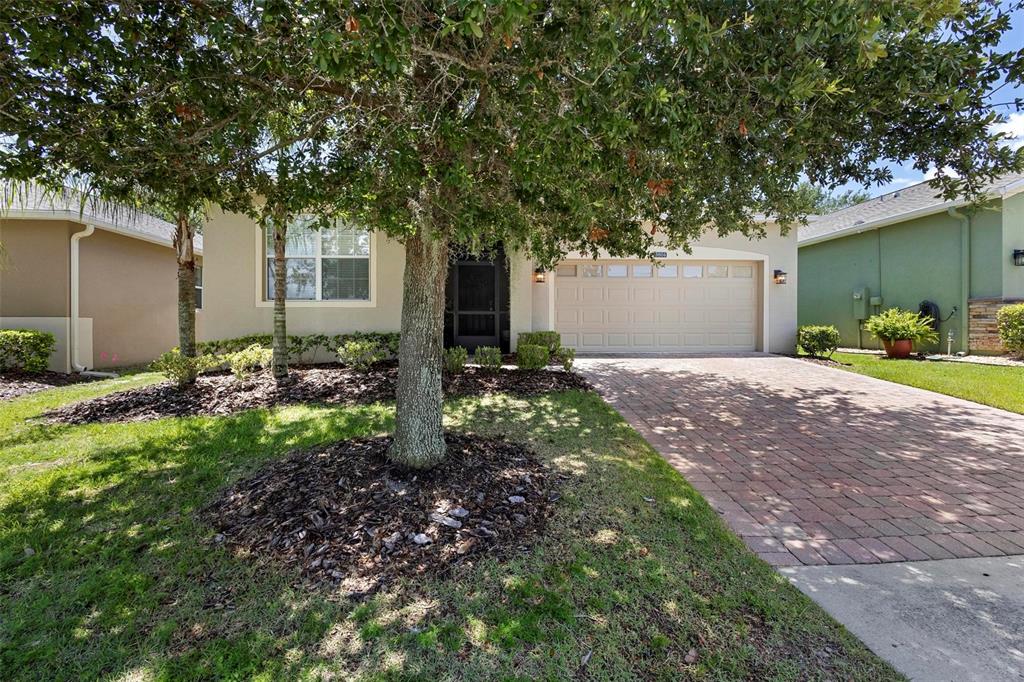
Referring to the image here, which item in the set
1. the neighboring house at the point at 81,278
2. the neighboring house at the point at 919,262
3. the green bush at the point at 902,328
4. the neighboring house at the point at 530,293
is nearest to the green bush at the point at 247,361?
the neighboring house at the point at 530,293

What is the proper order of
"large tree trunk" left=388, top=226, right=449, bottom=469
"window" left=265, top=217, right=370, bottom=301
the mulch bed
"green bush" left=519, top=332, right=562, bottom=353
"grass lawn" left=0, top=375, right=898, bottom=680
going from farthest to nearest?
"window" left=265, top=217, right=370, bottom=301
"green bush" left=519, top=332, right=562, bottom=353
the mulch bed
"large tree trunk" left=388, top=226, right=449, bottom=469
"grass lawn" left=0, top=375, right=898, bottom=680

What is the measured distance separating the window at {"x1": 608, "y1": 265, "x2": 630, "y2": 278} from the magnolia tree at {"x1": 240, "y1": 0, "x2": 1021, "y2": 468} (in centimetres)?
736

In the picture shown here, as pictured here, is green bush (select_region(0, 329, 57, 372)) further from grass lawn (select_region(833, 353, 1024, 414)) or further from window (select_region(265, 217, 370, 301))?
grass lawn (select_region(833, 353, 1024, 414))

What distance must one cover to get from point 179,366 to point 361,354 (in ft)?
8.70

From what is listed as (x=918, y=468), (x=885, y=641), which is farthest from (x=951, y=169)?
(x=885, y=641)

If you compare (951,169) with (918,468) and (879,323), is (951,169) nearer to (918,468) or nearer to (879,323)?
(918,468)

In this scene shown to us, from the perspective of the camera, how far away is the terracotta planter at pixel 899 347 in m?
11.4

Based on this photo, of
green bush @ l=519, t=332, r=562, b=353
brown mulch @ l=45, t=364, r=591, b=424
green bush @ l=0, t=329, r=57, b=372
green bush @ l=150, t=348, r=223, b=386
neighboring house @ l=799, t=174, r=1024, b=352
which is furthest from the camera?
neighboring house @ l=799, t=174, r=1024, b=352

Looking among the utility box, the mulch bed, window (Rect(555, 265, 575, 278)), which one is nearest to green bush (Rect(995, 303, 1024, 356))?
the utility box

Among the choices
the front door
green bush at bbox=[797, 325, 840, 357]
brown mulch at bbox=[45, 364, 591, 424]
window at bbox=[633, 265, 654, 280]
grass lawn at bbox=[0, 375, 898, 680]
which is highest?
window at bbox=[633, 265, 654, 280]

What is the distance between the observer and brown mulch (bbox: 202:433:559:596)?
2.68 m

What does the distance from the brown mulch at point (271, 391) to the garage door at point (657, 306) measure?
3.89m

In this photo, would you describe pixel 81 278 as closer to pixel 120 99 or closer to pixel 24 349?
pixel 24 349

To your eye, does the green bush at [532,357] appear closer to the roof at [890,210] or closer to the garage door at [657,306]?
the garage door at [657,306]
